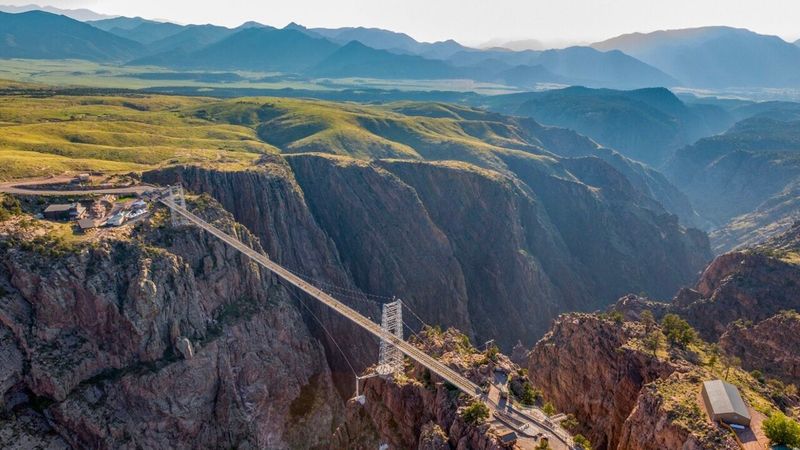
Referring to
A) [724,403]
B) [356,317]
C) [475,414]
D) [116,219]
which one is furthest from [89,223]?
[724,403]

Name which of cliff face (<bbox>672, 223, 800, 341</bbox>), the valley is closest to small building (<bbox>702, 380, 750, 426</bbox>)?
the valley

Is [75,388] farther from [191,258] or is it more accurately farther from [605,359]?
[605,359]

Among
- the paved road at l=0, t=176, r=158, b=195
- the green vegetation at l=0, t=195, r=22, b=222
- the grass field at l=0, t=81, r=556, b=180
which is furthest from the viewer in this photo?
the grass field at l=0, t=81, r=556, b=180

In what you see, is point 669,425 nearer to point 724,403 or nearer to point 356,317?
point 724,403

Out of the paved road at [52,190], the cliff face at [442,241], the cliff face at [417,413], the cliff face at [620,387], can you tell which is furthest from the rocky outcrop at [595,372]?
the paved road at [52,190]

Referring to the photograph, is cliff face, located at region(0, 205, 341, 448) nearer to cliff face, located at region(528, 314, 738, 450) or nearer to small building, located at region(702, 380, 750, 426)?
cliff face, located at region(528, 314, 738, 450)

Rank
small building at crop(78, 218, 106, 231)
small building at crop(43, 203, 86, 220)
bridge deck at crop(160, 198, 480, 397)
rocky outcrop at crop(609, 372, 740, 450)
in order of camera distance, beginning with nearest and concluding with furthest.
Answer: rocky outcrop at crop(609, 372, 740, 450) → bridge deck at crop(160, 198, 480, 397) → small building at crop(78, 218, 106, 231) → small building at crop(43, 203, 86, 220)
